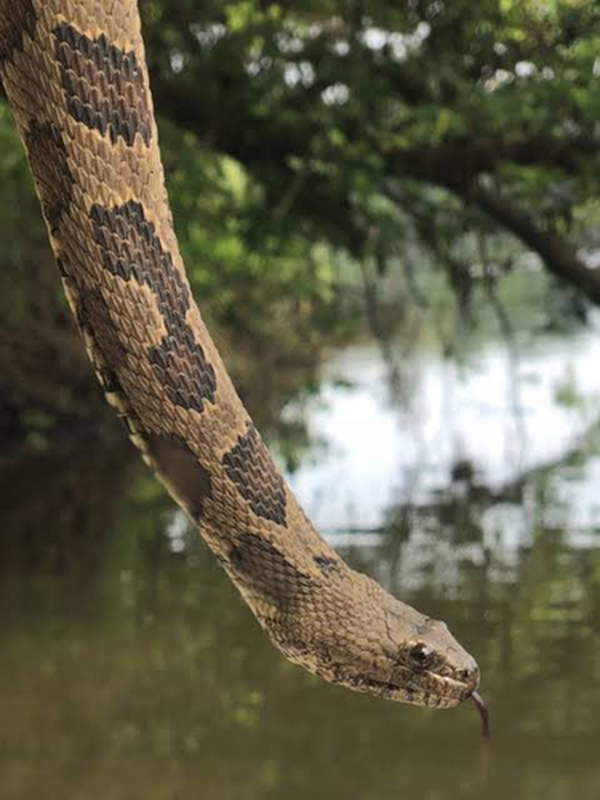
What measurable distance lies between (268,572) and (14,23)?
136 centimetres

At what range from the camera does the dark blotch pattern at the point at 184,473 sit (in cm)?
280

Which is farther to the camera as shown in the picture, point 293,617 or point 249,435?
point 293,617

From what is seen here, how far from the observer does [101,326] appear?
2641mm

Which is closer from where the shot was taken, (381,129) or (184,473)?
(184,473)

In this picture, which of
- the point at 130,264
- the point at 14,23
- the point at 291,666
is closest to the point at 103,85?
the point at 14,23

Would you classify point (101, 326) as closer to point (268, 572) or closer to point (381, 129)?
point (268, 572)

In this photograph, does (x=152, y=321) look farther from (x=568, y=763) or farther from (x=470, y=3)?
(x=470, y=3)

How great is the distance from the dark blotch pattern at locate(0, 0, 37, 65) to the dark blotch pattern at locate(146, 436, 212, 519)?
84 centimetres

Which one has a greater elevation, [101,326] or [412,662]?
[101,326]

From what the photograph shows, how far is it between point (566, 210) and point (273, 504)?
9.74 metres

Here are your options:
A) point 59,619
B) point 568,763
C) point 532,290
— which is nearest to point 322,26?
point 59,619

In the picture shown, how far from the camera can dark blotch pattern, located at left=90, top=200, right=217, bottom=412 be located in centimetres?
253

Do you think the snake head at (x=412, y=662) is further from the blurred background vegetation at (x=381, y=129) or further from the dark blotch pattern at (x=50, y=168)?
the blurred background vegetation at (x=381, y=129)

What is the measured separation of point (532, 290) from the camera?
45062 mm
